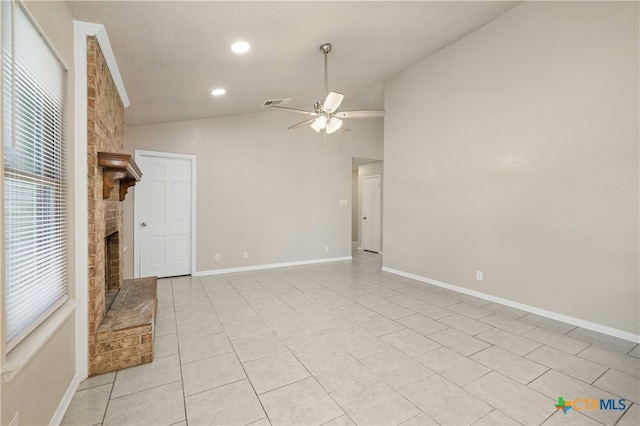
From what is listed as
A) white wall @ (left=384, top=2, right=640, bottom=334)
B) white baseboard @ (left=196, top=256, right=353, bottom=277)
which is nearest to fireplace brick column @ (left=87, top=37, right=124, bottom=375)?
white baseboard @ (left=196, top=256, right=353, bottom=277)

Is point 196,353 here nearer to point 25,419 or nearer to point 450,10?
point 25,419

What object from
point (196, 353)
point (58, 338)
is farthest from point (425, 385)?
point (58, 338)

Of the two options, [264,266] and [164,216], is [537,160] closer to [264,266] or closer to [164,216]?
[264,266]

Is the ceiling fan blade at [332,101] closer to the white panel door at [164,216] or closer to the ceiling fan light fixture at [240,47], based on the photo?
the ceiling fan light fixture at [240,47]

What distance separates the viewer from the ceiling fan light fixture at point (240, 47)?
106 inches

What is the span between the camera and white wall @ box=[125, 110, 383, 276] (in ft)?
16.6

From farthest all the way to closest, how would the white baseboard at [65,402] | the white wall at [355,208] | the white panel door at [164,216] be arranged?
the white wall at [355,208] < the white panel door at [164,216] < the white baseboard at [65,402]

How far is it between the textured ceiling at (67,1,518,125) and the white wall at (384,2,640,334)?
2.09 feet

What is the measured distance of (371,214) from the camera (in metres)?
8.12

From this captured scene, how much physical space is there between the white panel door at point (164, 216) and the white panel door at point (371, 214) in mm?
4699

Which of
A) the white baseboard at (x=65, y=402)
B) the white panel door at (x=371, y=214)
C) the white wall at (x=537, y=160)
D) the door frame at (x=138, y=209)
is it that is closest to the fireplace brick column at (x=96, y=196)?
the white baseboard at (x=65, y=402)

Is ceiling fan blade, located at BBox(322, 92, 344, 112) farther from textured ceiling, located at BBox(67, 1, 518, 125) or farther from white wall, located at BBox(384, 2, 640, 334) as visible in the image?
white wall, located at BBox(384, 2, 640, 334)

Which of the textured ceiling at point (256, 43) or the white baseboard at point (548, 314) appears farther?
the white baseboard at point (548, 314)

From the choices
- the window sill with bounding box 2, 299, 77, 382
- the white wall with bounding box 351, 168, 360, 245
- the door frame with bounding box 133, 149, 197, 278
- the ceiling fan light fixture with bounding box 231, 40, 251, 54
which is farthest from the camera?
the white wall with bounding box 351, 168, 360, 245
